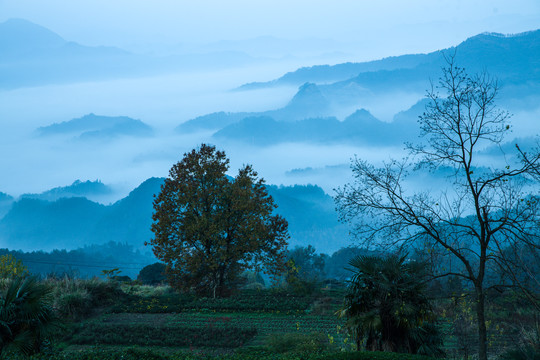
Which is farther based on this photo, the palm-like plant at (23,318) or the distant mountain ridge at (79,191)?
the distant mountain ridge at (79,191)

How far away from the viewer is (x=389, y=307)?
34.8ft

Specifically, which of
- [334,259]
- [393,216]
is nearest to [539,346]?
[393,216]

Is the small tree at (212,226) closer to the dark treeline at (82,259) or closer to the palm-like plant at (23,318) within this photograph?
the palm-like plant at (23,318)

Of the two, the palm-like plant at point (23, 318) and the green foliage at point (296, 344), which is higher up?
the palm-like plant at point (23, 318)

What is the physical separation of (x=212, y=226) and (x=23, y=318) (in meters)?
14.9

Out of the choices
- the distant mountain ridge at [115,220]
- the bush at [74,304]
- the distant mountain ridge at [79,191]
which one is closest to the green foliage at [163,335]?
the bush at [74,304]

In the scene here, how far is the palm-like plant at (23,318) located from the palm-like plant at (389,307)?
693 cm

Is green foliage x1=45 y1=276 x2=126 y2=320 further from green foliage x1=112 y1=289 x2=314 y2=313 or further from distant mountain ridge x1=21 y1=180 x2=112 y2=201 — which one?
distant mountain ridge x1=21 y1=180 x2=112 y2=201

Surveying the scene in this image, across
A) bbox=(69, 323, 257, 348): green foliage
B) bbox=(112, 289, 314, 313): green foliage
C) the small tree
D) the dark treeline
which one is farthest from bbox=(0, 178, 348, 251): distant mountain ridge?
bbox=(69, 323, 257, 348): green foliage

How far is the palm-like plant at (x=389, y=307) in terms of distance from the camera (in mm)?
10500

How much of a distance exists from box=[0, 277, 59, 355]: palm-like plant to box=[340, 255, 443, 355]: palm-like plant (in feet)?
22.7

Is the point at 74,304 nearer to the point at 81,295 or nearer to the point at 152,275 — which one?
the point at 81,295

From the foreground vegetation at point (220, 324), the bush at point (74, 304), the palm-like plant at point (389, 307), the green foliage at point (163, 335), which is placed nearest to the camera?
the palm-like plant at point (389, 307)

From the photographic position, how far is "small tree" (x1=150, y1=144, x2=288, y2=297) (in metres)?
26.7
